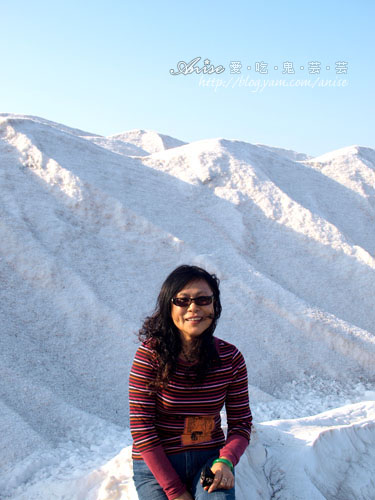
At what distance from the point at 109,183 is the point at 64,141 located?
4.83ft

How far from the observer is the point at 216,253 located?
23.9ft

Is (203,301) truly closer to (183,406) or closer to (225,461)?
(183,406)

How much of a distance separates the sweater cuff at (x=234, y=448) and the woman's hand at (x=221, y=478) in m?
0.06

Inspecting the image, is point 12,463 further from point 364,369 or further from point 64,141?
point 64,141

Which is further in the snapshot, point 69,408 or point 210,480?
point 69,408

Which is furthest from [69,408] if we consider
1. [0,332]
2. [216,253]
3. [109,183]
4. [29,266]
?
[109,183]

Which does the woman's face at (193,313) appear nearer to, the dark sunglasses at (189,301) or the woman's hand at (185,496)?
the dark sunglasses at (189,301)

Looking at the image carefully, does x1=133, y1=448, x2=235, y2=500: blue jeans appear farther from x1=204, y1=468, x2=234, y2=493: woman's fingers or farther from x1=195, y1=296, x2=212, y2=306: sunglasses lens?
x1=195, y1=296, x2=212, y2=306: sunglasses lens

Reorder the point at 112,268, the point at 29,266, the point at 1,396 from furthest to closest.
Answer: the point at 112,268 → the point at 29,266 → the point at 1,396

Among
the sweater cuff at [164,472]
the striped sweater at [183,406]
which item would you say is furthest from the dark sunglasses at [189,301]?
the sweater cuff at [164,472]

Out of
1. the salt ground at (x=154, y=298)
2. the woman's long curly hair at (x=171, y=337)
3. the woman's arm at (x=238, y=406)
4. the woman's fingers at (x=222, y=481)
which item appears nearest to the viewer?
the woman's fingers at (x=222, y=481)

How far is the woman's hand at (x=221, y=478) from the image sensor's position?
76.3 inches

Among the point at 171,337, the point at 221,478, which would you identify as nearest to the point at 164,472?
the point at 221,478

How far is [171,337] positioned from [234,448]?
0.56 m
